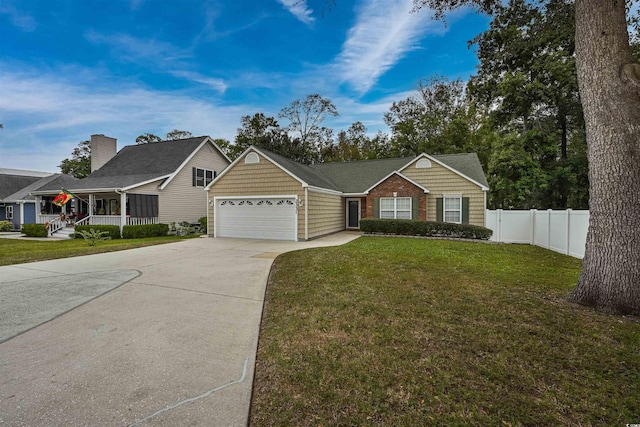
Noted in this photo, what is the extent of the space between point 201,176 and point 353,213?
11.0 meters

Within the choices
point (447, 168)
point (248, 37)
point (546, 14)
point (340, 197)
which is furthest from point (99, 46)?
point (447, 168)

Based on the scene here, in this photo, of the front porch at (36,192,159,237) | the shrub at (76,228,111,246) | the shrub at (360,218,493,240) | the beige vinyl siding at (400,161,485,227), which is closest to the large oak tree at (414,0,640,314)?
the shrub at (360,218,493,240)

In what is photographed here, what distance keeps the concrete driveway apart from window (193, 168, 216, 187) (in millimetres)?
14176

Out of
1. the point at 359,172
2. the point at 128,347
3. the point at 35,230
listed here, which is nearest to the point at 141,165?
the point at 35,230

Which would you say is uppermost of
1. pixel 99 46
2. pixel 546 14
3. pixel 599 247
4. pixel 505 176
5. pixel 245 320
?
pixel 99 46

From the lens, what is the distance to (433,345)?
10.9ft

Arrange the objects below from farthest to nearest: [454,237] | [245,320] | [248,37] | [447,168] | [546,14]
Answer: [447,168], [454,237], [248,37], [546,14], [245,320]

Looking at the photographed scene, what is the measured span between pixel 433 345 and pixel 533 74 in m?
21.0

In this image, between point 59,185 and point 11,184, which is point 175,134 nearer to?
point 11,184

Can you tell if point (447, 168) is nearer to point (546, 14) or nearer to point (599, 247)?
point (546, 14)

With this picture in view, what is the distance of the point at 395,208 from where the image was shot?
1641 cm

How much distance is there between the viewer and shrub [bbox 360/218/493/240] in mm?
13463

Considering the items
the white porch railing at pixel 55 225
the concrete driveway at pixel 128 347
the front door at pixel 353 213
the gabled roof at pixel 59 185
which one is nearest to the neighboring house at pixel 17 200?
the gabled roof at pixel 59 185

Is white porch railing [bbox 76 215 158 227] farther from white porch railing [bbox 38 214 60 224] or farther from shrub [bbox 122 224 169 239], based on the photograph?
white porch railing [bbox 38 214 60 224]
